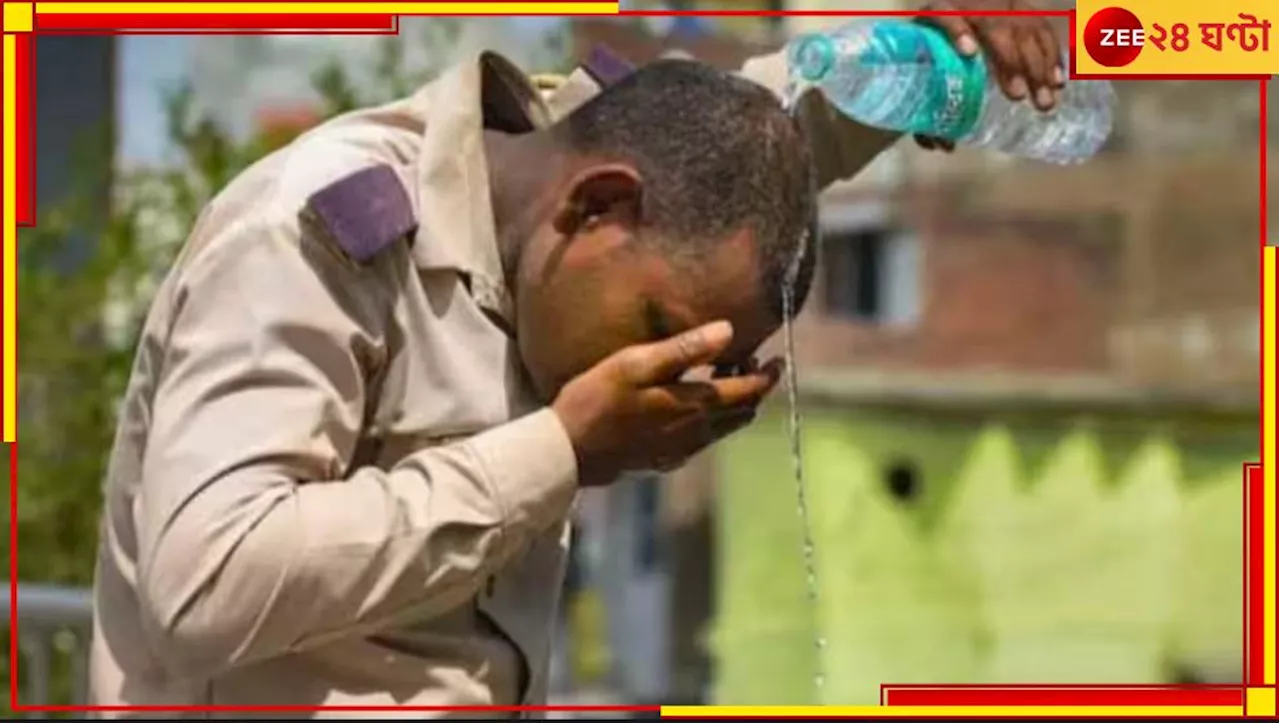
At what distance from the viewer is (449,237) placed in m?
0.99

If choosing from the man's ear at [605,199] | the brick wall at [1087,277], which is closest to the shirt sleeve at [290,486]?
the man's ear at [605,199]

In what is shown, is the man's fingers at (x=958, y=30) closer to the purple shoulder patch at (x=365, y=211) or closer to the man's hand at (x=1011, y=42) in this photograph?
the man's hand at (x=1011, y=42)

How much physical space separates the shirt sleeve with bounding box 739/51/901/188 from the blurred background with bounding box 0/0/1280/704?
0.05 metres

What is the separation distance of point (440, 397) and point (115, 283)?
0.97 metres

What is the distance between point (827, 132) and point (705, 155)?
0.19 m

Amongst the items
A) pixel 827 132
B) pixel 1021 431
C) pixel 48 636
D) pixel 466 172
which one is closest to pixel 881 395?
pixel 1021 431

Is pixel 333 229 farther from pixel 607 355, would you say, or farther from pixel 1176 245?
pixel 1176 245

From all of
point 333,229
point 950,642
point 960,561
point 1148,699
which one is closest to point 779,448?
point 1148,699

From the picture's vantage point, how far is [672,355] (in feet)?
3.06

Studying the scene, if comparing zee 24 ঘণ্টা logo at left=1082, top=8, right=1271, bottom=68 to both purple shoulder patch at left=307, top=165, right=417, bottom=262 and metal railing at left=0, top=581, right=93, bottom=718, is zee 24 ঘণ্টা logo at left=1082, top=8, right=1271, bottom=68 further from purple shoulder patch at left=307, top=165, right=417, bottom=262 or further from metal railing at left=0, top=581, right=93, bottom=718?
metal railing at left=0, top=581, right=93, bottom=718

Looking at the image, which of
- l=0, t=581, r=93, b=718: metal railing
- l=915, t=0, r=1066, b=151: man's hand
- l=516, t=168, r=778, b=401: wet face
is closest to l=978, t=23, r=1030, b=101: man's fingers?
l=915, t=0, r=1066, b=151: man's hand

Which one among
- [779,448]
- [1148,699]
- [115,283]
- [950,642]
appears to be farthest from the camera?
[950,642]

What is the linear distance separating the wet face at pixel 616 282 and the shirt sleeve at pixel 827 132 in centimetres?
13

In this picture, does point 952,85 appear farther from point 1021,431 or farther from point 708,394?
point 1021,431
